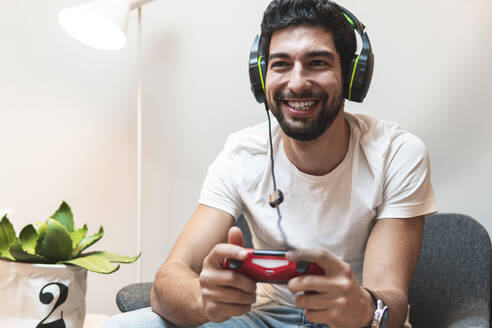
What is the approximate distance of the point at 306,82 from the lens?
1111 millimetres

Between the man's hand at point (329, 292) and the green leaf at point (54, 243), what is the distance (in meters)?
0.73

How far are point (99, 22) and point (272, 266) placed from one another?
1.19 m

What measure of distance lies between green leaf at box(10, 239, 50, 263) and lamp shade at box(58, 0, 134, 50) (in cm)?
69

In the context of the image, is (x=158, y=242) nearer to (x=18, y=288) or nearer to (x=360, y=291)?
(x=18, y=288)

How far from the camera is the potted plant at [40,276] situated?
122cm

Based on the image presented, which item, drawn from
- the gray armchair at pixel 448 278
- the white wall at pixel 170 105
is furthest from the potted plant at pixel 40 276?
the white wall at pixel 170 105

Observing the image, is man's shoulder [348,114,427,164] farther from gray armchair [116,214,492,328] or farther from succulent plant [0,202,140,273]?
succulent plant [0,202,140,273]

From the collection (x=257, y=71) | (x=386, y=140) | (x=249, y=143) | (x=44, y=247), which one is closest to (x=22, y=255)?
(x=44, y=247)

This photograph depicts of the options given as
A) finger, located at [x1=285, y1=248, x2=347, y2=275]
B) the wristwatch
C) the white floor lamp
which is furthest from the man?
the white floor lamp

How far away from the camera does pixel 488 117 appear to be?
1.44m

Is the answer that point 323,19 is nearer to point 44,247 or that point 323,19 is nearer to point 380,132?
point 380,132

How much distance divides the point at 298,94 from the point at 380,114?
22.3 inches

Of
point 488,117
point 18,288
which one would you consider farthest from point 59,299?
point 488,117

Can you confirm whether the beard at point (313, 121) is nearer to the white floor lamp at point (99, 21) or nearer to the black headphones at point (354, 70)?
the black headphones at point (354, 70)
